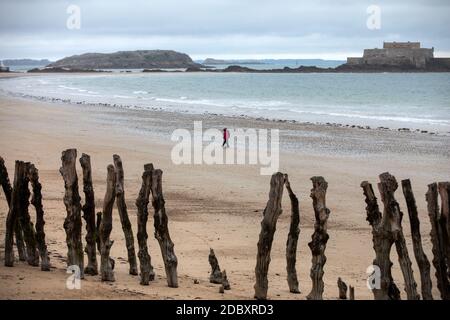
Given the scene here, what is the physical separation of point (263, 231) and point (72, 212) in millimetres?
2344

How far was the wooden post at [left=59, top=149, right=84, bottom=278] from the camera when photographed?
8508 mm

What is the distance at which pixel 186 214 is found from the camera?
1380 cm

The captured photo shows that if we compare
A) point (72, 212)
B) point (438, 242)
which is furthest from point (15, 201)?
point (438, 242)

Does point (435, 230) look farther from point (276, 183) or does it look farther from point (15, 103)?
point (15, 103)

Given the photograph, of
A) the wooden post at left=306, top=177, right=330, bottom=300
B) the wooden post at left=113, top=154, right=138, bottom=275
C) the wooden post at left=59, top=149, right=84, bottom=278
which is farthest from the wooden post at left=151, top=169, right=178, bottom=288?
the wooden post at left=306, top=177, right=330, bottom=300

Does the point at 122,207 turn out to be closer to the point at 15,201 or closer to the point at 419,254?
the point at 15,201

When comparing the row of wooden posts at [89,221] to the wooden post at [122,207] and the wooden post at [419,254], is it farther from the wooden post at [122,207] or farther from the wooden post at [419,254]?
the wooden post at [419,254]

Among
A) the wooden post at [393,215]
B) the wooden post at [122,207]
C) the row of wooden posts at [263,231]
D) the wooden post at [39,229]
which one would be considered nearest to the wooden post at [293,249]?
the row of wooden posts at [263,231]

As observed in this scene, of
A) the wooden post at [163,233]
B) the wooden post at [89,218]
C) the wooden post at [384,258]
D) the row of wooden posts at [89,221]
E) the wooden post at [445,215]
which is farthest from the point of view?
the wooden post at [89,218]

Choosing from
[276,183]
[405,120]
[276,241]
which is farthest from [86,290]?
[405,120]

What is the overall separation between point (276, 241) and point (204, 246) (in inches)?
53.4

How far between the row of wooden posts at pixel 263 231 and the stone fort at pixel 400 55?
512ft

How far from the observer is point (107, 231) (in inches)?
339

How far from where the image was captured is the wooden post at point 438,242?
800 centimetres
